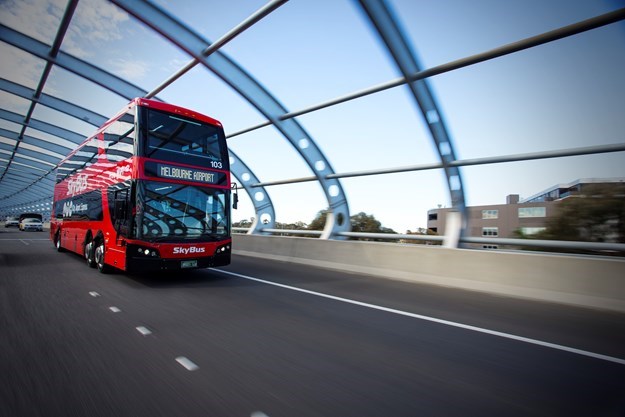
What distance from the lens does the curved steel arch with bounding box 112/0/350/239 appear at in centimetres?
950

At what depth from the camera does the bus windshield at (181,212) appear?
679 centimetres

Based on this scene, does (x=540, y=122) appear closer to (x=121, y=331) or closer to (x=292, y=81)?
(x=292, y=81)

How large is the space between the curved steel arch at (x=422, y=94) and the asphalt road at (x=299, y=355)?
3.31 m

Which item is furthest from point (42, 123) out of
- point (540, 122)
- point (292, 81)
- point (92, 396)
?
point (540, 122)

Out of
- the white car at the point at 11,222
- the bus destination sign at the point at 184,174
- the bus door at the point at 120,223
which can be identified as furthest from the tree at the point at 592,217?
the white car at the point at 11,222

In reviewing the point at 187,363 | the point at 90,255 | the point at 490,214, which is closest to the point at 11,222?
the point at 90,255

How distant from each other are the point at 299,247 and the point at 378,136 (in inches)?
185

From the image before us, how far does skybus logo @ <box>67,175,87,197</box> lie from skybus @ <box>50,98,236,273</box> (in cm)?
200

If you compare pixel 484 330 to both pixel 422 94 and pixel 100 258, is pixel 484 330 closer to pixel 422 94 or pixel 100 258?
pixel 422 94

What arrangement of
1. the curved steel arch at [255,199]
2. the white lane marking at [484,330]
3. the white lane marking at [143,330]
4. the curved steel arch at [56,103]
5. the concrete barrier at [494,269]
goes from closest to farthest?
the white lane marking at [484,330], the white lane marking at [143,330], the concrete barrier at [494,269], the curved steel arch at [56,103], the curved steel arch at [255,199]

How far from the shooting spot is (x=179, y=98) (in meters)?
13.8

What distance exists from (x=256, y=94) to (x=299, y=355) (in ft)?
31.8

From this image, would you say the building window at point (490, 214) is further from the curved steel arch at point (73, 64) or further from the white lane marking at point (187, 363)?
the white lane marking at point (187, 363)

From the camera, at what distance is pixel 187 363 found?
3031mm
